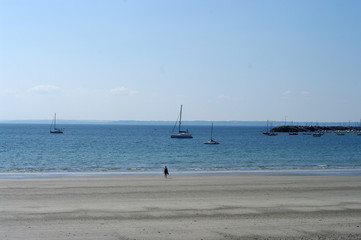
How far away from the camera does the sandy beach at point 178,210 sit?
640 inches

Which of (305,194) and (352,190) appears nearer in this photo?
(305,194)

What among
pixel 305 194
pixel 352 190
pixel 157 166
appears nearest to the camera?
pixel 305 194

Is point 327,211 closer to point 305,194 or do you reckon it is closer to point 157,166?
point 305,194

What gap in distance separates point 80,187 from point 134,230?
40.8ft

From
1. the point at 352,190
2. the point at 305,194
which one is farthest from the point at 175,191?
the point at 352,190

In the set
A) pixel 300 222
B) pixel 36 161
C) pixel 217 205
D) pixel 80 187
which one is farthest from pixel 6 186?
pixel 36 161

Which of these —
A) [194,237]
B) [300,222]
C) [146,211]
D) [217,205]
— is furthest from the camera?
[217,205]

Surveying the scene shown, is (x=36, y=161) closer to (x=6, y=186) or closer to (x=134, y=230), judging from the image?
(x=6, y=186)

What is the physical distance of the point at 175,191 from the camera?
26547mm

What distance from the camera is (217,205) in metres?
21.8

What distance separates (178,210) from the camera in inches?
804

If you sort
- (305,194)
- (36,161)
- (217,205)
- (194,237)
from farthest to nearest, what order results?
1. (36,161)
2. (305,194)
3. (217,205)
4. (194,237)

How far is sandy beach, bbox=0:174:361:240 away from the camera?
53.4ft

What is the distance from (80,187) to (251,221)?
44.8ft
